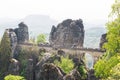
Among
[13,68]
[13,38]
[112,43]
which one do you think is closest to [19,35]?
[13,38]

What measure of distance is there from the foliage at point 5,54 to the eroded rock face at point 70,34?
17900 millimetres

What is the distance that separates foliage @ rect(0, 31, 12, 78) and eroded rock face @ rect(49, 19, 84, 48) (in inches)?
705

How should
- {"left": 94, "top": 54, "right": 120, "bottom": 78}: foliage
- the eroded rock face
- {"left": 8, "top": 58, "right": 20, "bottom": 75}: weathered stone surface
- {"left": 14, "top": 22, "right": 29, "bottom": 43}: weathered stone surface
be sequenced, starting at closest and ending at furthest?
{"left": 94, "top": 54, "right": 120, "bottom": 78}: foliage, {"left": 8, "top": 58, "right": 20, "bottom": 75}: weathered stone surface, the eroded rock face, {"left": 14, "top": 22, "right": 29, "bottom": 43}: weathered stone surface

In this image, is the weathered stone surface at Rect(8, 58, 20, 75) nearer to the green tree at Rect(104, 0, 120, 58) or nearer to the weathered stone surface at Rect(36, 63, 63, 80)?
the weathered stone surface at Rect(36, 63, 63, 80)

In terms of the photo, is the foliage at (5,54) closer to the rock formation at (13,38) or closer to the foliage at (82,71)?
the rock formation at (13,38)

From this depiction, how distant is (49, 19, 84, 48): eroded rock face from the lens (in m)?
121

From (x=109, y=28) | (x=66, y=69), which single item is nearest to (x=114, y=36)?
(x=109, y=28)

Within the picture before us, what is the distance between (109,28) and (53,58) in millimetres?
53413

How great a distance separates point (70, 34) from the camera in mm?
121500

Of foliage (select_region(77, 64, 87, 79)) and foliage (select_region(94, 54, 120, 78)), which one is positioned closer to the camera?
foliage (select_region(94, 54, 120, 78))

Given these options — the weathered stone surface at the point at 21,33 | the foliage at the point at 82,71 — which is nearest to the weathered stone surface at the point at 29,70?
the foliage at the point at 82,71

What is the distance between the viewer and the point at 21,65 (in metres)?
108

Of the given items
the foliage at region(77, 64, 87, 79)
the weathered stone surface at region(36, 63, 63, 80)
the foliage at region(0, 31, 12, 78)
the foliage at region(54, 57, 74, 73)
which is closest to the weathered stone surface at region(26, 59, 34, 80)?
the foliage at region(0, 31, 12, 78)

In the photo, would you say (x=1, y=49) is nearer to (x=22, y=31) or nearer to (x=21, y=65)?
(x=21, y=65)
